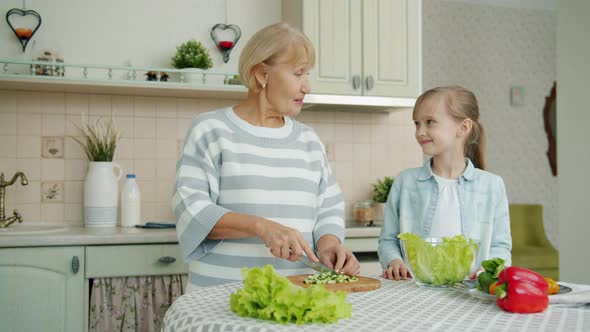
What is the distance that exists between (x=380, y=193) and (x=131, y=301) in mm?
1423

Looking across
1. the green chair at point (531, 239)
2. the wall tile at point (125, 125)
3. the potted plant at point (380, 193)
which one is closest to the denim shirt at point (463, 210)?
the potted plant at point (380, 193)

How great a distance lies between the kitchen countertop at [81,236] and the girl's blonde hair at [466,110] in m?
1.24

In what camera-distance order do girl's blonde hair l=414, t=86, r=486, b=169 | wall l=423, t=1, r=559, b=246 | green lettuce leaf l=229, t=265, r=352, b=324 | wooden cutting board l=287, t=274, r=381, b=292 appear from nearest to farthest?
green lettuce leaf l=229, t=265, r=352, b=324 < wooden cutting board l=287, t=274, r=381, b=292 < girl's blonde hair l=414, t=86, r=486, b=169 < wall l=423, t=1, r=559, b=246

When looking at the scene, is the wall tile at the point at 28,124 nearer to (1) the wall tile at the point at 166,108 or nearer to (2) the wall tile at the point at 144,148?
(2) the wall tile at the point at 144,148

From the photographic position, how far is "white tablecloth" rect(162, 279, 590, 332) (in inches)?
36.6

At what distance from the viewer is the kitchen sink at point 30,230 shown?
2411 mm

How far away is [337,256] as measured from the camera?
1456 millimetres

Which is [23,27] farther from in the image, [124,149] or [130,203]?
[130,203]

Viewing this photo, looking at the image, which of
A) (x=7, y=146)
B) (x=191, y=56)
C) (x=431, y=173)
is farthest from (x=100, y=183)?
(x=431, y=173)

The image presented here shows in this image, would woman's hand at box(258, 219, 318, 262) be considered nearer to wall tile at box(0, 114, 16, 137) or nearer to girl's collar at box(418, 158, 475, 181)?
girl's collar at box(418, 158, 475, 181)

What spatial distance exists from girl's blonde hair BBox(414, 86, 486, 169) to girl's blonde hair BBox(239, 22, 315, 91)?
469 millimetres

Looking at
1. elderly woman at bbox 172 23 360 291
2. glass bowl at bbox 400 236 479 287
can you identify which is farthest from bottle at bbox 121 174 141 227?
glass bowl at bbox 400 236 479 287

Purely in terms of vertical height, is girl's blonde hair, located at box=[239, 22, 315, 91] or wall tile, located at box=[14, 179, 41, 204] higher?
girl's blonde hair, located at box=[239, 22, 315, 91]

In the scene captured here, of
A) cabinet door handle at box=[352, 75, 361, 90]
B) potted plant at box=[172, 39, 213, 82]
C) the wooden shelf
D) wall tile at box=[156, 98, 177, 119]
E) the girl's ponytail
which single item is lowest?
the girl's ponytail
